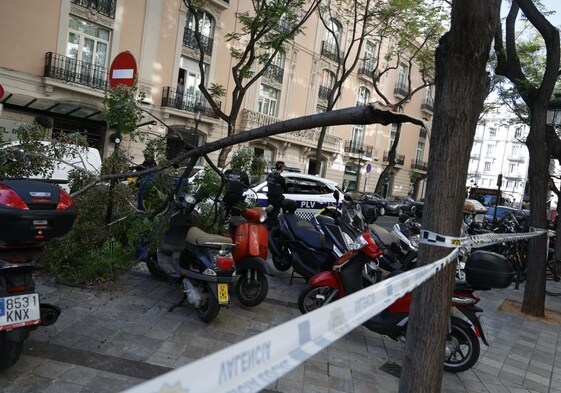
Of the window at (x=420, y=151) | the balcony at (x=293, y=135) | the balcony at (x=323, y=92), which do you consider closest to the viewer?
the balcony at (x=293, y=135)

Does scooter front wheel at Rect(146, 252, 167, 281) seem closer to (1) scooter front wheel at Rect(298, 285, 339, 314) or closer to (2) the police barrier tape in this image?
(1) scooter front wheel at Rect(298, 285, 339, 314)

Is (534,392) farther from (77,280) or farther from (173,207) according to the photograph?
(77,280)

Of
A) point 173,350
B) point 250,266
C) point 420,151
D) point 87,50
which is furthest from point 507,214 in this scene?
point 420,151

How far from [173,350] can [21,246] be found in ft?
4.88

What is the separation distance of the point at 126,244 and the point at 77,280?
0.82 meters

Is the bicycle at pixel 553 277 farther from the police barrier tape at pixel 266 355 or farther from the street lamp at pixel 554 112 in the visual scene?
the police barrier tape at pixel 266 355

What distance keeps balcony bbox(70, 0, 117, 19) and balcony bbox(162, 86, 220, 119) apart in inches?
152

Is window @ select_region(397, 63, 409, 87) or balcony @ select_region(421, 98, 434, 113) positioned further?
balcony @ select_region(421, 98, 434, 113)

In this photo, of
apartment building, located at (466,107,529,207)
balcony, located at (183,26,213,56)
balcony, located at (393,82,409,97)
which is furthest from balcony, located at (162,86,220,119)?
apartment building, located at (466,107,529,207)

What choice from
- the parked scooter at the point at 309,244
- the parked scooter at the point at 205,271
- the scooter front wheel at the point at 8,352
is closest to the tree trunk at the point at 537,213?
the parked scooter at the point at 309,244

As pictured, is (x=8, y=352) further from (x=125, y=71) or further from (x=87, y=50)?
(x=87, y=50)

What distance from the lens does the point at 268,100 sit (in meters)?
26.7

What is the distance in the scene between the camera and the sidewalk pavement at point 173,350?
3.20 m

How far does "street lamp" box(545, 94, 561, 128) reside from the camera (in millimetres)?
6703
